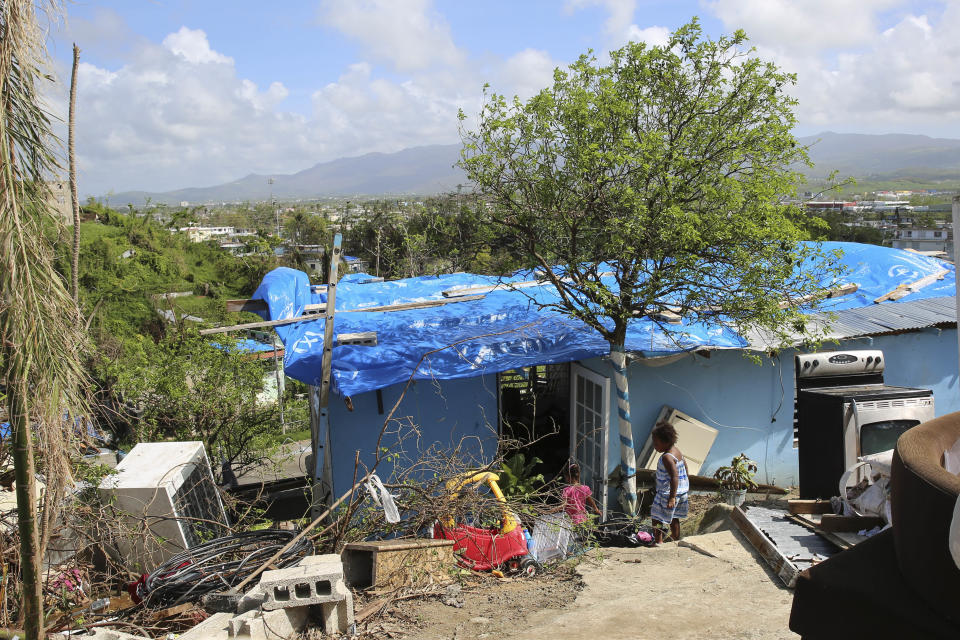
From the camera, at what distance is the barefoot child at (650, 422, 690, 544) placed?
6375 mm

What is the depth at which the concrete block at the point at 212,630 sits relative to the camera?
4.14m

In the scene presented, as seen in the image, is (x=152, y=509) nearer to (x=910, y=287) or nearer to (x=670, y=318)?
(x=670, y=318)

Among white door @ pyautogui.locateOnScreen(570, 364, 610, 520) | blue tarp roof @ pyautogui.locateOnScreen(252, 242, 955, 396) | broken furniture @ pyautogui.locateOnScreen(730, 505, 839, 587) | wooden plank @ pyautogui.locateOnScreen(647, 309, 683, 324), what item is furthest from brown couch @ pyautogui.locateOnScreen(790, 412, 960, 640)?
wooden plank @ pyautogui.locateOnScreen(647, 309, 683, 324)

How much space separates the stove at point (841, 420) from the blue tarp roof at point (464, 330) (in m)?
1.08

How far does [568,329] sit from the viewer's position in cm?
845

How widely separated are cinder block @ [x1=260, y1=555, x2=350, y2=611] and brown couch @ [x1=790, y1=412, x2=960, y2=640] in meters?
3.12

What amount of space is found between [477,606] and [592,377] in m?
3.61

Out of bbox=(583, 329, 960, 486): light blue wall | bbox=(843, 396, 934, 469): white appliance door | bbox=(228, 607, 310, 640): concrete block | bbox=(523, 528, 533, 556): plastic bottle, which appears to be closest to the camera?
bbox=(228, 607, 310, 640): concrete block

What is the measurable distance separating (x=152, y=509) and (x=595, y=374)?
482 centimetres

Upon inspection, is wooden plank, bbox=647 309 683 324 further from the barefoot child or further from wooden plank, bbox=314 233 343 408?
wooden plank, bbox=314 233 343 408

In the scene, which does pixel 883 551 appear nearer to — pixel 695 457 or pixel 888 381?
pixel 695 457

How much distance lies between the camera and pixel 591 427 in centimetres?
830

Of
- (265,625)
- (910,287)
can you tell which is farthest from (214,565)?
(910,287)

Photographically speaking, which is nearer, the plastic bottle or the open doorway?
the plastic bottle
